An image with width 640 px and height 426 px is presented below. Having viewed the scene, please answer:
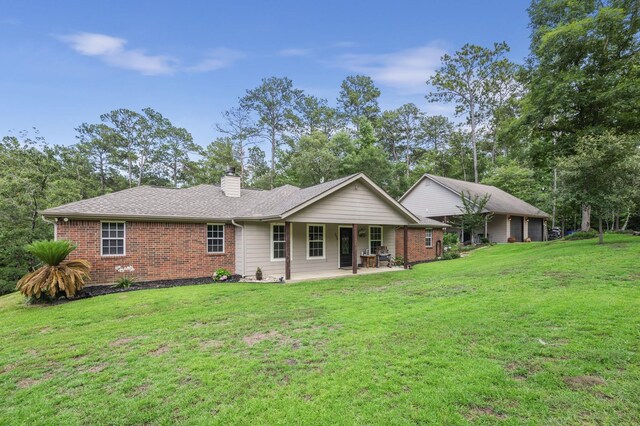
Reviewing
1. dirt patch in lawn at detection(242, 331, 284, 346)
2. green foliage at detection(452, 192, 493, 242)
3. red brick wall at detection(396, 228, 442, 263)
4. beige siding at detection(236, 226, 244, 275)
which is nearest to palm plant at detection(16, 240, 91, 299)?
beige siding at detection(236, 226, 244, 275)

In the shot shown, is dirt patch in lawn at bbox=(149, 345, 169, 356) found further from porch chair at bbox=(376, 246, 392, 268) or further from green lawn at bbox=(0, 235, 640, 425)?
porch chair at bbox=(376, 246, 392, 268)

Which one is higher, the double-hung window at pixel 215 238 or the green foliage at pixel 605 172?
the green foliage at pixel 605 172

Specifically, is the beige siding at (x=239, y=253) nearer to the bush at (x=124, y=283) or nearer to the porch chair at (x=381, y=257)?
the bush at (x=124, y=283)

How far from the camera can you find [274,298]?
8383 mm

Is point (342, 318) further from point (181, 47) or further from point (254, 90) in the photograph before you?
point (254, 90)

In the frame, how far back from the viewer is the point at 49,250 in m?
8.62

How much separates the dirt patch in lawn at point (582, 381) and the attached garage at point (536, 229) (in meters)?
28.6

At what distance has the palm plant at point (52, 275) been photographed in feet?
27.4

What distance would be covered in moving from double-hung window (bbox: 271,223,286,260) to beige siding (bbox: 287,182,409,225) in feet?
6.15

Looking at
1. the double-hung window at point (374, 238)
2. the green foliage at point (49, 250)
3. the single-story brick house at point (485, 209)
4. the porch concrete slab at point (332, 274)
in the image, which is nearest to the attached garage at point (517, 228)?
the single-story brick house at point (485, 209)

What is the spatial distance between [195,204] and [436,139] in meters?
37.4

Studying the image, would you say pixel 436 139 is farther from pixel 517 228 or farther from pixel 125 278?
pixel 125 278

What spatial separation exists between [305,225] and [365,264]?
3.75 meters

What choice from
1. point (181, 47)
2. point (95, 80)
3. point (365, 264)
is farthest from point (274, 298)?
point (95, 80)
